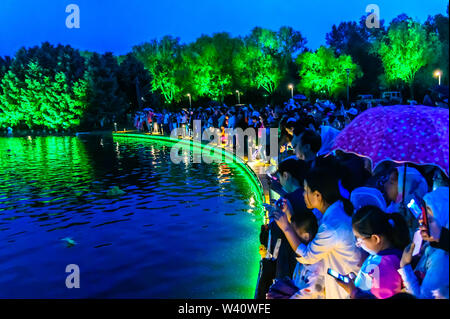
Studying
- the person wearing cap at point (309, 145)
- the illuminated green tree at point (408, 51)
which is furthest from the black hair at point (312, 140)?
the illuminated green tree at point (408, 51)

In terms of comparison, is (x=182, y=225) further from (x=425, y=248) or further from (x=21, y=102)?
(x=21, y=102)

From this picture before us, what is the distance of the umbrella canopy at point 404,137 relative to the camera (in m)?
3.63

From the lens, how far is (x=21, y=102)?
5184 cm

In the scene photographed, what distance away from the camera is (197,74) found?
5600cm

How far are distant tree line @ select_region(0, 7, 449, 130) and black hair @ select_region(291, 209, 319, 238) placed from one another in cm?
4518

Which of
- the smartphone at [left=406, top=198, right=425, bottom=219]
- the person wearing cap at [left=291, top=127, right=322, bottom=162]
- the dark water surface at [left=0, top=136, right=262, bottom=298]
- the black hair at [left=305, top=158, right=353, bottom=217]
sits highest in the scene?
the person wearing cap at [left=291, top=127, right=322, bottom=162]

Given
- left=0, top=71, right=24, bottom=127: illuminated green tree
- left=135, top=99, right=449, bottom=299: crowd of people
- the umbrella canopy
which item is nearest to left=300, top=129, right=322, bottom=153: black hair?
left=135, top=99, right=449, bottom=299: crowd of people

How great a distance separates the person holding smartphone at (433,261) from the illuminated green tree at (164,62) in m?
52.6

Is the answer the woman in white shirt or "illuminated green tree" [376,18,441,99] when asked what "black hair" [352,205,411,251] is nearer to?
the woman in white shirt

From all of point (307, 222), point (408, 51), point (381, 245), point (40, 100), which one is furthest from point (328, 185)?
point (408, 51)

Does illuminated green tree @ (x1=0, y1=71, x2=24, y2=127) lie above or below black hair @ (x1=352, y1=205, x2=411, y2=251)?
above

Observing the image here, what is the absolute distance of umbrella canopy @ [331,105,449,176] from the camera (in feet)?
11.9

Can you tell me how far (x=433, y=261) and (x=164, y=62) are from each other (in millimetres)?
57128
